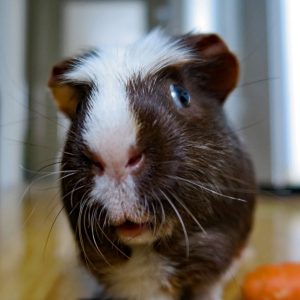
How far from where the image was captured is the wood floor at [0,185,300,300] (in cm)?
130

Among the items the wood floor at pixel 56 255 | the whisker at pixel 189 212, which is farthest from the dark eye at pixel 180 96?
the wood floor at pixel 56 255

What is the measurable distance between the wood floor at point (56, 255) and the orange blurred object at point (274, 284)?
9 centimetres

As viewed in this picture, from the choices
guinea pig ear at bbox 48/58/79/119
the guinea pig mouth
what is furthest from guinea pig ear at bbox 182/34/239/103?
the guinea pig mouth

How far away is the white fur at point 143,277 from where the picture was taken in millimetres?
977

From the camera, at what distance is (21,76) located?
5.00m

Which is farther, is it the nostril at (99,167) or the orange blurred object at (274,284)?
the orange blurred object at (274,284)

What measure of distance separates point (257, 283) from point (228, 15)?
3.11 metres

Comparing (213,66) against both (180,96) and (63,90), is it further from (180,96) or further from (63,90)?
(63,90)

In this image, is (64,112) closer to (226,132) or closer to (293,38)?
(226,132)

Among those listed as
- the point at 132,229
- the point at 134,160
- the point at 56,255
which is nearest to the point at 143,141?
the point at 134,160

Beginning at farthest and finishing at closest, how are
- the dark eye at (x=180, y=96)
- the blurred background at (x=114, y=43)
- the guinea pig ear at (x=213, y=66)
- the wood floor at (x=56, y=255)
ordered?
the blurred background at (x=114, y=43) < the wood floor at (x=56, y=255) < the guinea pig ear at (x=213, y=66) < the dark eye at (x=180, y=96)

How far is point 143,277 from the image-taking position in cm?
100

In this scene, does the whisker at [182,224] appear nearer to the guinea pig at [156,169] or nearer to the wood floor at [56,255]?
the guinea pig at [156,169]

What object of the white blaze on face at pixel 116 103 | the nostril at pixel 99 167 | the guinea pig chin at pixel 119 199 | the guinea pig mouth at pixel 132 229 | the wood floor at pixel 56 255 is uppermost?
the white blaze on face at pixel 116 103
